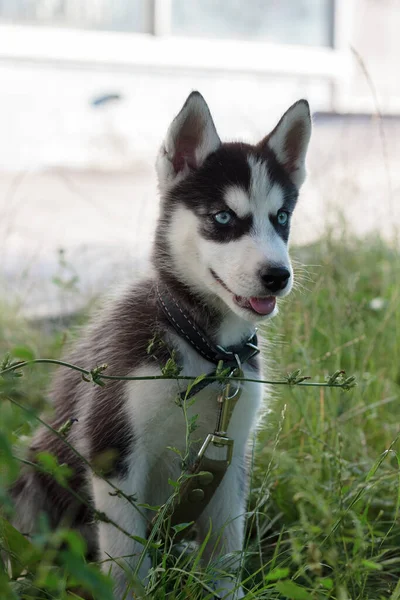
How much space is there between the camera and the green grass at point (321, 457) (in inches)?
77.8

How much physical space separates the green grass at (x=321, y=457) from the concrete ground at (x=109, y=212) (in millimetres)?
760

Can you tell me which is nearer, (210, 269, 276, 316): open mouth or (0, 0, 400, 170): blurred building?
(210, 269, 276, 316): open mouth

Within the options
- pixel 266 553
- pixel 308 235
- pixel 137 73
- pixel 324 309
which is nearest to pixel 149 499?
pixel 266 553

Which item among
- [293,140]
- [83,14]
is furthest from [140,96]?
[293,140]

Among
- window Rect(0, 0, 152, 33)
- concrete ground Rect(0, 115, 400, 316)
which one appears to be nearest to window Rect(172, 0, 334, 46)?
window Rect(0, 0, 152, 33)

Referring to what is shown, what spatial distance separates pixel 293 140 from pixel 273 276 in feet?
2.54

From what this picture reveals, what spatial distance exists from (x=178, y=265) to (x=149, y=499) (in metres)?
0.76

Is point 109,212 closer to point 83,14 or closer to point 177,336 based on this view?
point 83,14

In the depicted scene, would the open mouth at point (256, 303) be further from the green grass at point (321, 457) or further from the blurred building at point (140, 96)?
the blurred building at point (140, 96)

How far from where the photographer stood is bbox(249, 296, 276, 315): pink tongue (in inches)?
89.1

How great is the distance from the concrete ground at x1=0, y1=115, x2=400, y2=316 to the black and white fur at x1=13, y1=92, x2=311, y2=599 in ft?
6.48

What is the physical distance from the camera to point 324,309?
3.80 m

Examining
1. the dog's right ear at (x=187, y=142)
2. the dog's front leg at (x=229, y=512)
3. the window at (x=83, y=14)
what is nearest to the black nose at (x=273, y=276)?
the dog's right ear at (x=187, y=142)

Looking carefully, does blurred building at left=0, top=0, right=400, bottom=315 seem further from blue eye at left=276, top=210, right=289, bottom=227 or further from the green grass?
blue eye at left=276, top=210, right=289, bottom=227
